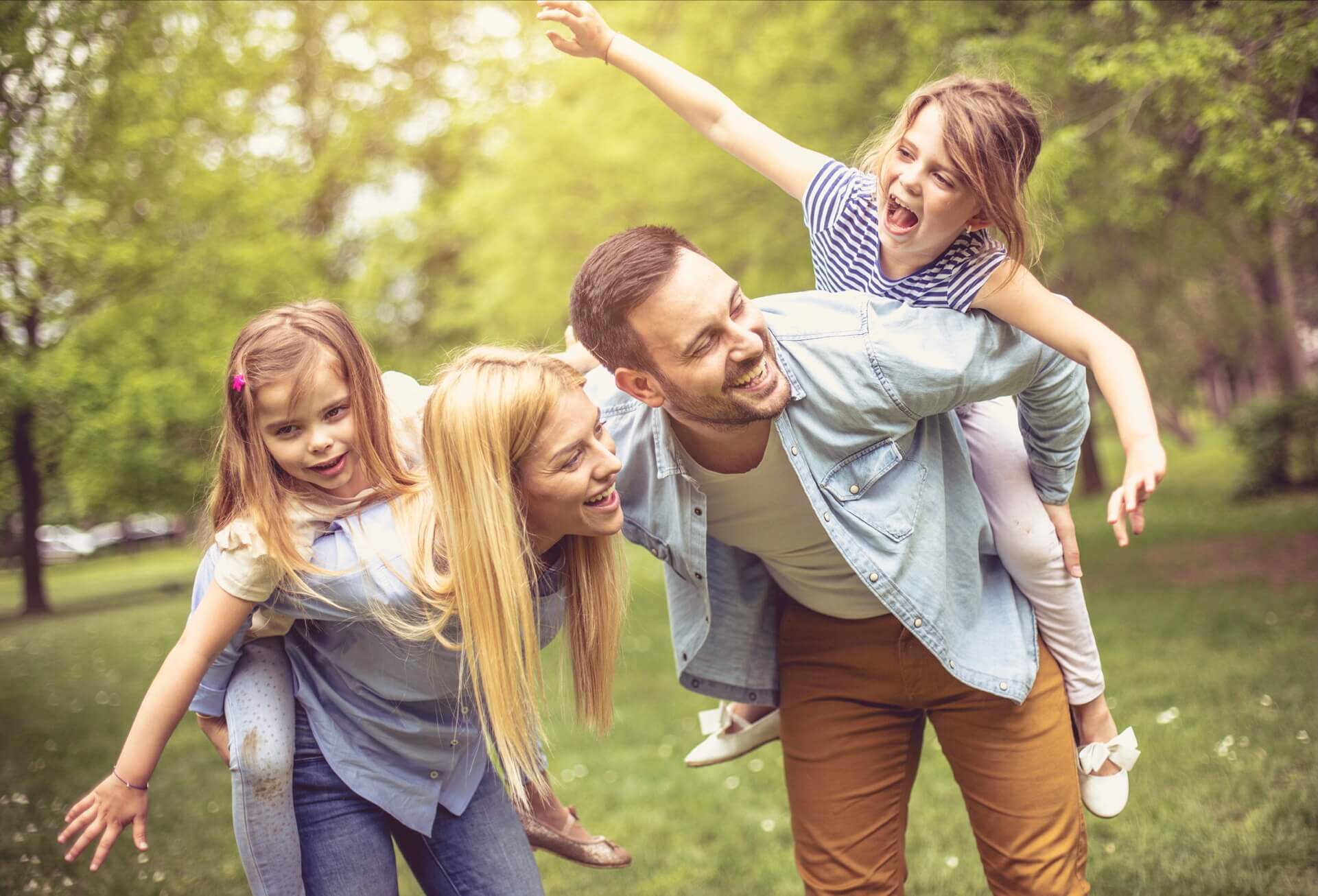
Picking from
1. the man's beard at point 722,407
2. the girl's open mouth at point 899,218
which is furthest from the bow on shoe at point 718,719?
the girl's open mouth at point 899,218

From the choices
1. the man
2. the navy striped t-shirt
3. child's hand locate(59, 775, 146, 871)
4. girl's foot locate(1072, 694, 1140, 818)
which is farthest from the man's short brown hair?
girl's foot locate(1072, 694, 1140, 818)

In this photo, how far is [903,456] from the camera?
9.24ft

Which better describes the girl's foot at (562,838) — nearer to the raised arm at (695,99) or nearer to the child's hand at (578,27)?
the raised arm at (695,99)

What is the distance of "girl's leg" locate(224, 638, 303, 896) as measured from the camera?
2600 mm

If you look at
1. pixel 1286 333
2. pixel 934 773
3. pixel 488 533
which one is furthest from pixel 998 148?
pixel 1286 333

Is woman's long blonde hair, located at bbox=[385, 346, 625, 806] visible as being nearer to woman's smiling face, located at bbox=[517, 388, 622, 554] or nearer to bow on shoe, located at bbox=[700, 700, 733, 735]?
woman's smiling face, located at bbox=[517, 388, 622, 554]

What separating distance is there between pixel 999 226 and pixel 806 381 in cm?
57

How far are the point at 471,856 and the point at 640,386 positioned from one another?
→ 125cm

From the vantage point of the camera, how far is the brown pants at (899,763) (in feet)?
9.59

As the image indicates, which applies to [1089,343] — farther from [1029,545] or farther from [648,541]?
[648,541]

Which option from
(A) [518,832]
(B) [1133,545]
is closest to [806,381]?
(A) [518,832]

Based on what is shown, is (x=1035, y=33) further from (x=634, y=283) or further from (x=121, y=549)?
(x=121, y=549)

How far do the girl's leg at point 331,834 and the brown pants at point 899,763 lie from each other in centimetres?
111

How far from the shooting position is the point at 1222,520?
13531 millimetres
